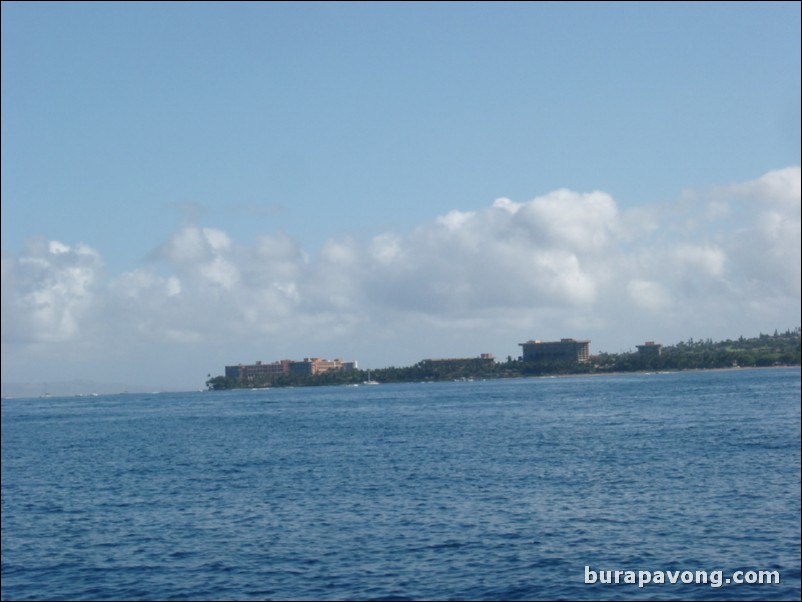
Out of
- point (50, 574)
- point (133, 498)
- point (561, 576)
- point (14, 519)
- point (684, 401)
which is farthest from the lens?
point (684, 401)

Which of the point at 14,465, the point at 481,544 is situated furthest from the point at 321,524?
the point at 14,465

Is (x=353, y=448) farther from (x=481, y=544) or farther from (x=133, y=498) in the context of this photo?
(x=481, y=544)

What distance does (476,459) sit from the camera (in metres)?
62.1

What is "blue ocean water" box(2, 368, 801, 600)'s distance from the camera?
102 ft

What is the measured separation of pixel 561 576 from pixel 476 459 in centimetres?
3138

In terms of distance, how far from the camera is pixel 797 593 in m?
28.2

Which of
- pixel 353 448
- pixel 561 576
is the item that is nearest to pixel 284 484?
pixel 353 448

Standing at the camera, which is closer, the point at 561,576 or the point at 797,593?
the point at 797,593

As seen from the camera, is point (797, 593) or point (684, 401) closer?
point (797, 593)

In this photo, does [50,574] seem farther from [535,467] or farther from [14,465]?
[14,465]

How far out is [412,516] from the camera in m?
41.4

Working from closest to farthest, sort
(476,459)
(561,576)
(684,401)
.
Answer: (561,576) < (476,459) < (684,401)

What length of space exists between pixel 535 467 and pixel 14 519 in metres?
30.6

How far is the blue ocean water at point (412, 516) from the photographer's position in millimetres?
31078
